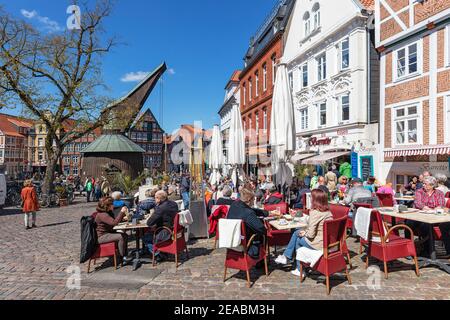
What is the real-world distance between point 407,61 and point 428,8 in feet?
7.25

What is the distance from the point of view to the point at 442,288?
14.3 feet

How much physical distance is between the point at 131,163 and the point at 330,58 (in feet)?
52.3

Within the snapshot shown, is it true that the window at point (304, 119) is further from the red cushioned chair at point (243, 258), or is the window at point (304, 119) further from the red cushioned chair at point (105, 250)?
the red cushioned chair at point (105, 250)

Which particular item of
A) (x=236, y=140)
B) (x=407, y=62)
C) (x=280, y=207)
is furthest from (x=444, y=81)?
→ (x=280, y=207)

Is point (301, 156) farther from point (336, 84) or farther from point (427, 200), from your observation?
point (427, 200)

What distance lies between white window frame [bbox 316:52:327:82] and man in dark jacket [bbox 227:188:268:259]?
16.3m

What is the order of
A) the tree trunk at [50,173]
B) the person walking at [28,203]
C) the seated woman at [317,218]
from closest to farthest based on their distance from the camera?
1. the seated woman at [317,218]
2. the person walking at [28,203]
3. the tree trunk at [50,173]

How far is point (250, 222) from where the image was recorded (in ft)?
15.2

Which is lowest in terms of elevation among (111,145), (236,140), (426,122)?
(236,140)

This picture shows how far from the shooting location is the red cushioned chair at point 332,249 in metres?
4.20

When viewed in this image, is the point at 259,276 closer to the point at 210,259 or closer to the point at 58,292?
the point at 210,259

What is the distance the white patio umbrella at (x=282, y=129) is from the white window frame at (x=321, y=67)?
40.9 ft

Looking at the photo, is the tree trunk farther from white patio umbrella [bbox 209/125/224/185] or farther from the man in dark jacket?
the man in dark jacket

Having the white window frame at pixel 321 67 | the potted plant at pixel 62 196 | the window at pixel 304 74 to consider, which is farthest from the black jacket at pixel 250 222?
the window at pixel 304 74
